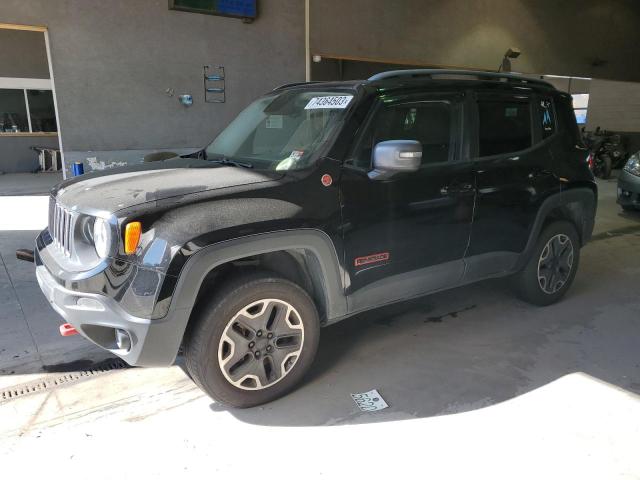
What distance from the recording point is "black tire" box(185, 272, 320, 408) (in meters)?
2.61

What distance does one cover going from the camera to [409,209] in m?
3.21

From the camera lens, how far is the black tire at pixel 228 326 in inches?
103

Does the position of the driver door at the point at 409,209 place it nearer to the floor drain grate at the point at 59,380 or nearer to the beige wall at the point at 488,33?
the floor drain grate at the point at 59,380

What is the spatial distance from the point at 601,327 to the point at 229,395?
3.12 m

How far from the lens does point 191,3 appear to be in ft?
29.4

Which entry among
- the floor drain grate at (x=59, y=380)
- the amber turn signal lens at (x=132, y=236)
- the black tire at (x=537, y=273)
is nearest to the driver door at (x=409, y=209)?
the black tire at (x=537, y=273)

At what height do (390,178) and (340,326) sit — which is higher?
(390,178)

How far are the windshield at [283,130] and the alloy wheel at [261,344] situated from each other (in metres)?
0.86

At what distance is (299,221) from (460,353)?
170 centimetres

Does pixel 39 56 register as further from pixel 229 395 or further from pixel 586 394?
pixel 586 394

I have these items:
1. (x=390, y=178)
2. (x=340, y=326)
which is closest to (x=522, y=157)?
(x=390, y=178)

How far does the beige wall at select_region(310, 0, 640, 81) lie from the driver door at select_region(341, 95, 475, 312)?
307 inches

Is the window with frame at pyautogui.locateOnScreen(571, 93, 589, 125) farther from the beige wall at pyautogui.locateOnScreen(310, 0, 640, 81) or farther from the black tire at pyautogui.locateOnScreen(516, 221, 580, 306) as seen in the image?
the black tire at pyautogui.locateOnScreen(516, 221, 580, 306)

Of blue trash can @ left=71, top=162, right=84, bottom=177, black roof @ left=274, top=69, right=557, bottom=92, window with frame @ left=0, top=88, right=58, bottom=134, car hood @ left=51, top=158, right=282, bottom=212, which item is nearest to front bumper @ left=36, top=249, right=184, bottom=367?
car hood @ left=51, top=158, right=282, bottom=212
